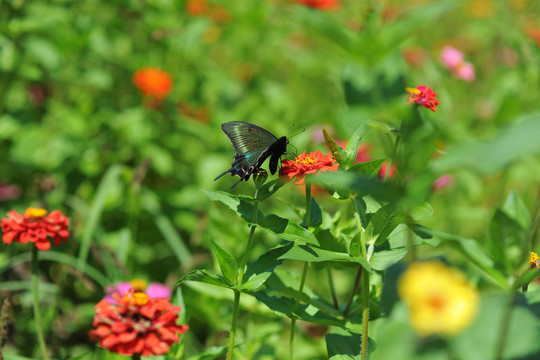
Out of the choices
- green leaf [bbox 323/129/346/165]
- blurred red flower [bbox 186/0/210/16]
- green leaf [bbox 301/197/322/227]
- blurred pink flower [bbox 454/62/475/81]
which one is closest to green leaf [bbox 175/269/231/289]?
green leaf [bbox 301/197/322/227]

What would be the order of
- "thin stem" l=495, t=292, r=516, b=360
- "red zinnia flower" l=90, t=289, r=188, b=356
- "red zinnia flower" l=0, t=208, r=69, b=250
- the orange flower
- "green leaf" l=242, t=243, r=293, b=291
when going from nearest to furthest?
"thin stem" l=495, t=292, r=516, b=360 < "red zinnia flower" l=90, t=289, r=188, b=356 < "green leaf" l=242, t=243, r=293, b=291 < "red zinnia flower" l=0, t=208, r=69, b=250 < the orange flower

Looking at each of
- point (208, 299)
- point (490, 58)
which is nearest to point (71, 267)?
point (208, 299)

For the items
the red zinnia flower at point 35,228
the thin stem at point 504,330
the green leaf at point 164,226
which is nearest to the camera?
the thin stem at point 504,330

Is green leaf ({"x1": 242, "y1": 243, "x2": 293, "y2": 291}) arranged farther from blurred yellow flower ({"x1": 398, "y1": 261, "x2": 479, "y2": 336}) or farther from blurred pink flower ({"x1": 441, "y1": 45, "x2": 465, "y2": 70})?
blurred pink flower ({"x1": 441, "y1": 45, "x2": 465, "y2": 70})

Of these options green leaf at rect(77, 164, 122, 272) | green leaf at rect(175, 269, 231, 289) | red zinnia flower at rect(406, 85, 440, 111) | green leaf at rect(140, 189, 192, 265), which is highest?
red zinnia flower at rect(406, 85, 440, 111)

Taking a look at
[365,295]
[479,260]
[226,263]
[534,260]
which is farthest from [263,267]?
[534,260]

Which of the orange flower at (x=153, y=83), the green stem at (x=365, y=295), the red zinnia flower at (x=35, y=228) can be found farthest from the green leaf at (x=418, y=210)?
the orange flower at (x=153, y=83)

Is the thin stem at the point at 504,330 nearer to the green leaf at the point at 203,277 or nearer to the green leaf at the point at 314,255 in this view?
the green leaf at the point at 314,255
